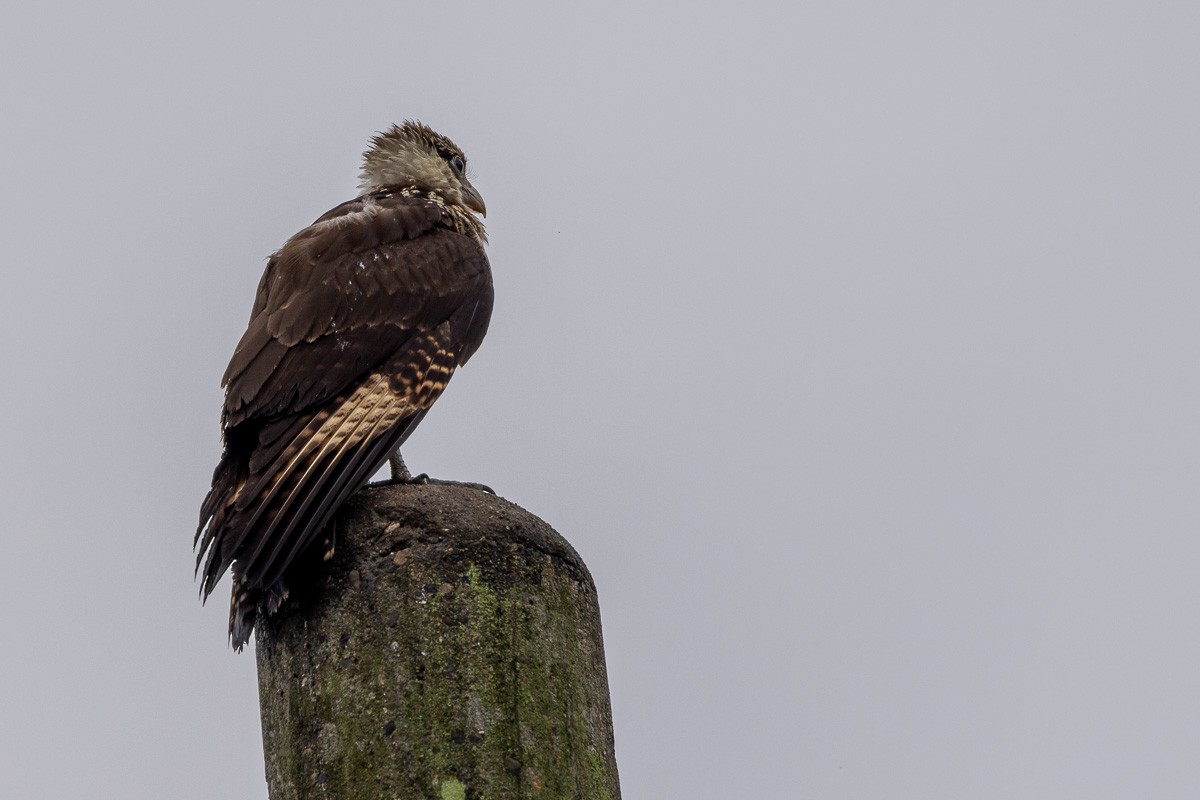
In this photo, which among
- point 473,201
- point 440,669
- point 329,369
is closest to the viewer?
point 440,669

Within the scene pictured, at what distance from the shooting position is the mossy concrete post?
8.51 feet

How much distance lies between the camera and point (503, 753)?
260cm

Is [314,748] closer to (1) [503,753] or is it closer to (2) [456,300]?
(1) [503,753]

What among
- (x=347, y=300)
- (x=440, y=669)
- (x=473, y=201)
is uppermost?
(x=473, y=201)

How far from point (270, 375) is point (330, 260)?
0.92 metres

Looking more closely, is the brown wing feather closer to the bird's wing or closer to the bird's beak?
the bird's wing

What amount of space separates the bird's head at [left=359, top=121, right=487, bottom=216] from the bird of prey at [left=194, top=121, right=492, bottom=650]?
37 centimetres

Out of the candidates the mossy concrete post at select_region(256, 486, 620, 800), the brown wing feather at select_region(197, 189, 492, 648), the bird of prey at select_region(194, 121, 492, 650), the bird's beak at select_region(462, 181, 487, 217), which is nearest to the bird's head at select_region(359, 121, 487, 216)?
the bird's beak at select_region(462, 181, 487, 217)

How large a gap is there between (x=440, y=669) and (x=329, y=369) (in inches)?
77.3

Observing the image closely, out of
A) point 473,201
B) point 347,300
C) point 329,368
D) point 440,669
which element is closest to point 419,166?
point 473,201

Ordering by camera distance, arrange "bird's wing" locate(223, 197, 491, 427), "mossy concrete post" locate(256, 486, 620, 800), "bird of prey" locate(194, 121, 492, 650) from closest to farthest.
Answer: "mossy concrete post" locate(256, 486, 620, 800), "bird of prey" locate(194, 121, 492, 650), "bird's wing" locate(223, 197, 491, 427)

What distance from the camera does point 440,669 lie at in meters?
2.66

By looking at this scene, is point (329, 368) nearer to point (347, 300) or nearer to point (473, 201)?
point (347, 300)

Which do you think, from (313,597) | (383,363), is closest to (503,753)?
A: (313,597)
